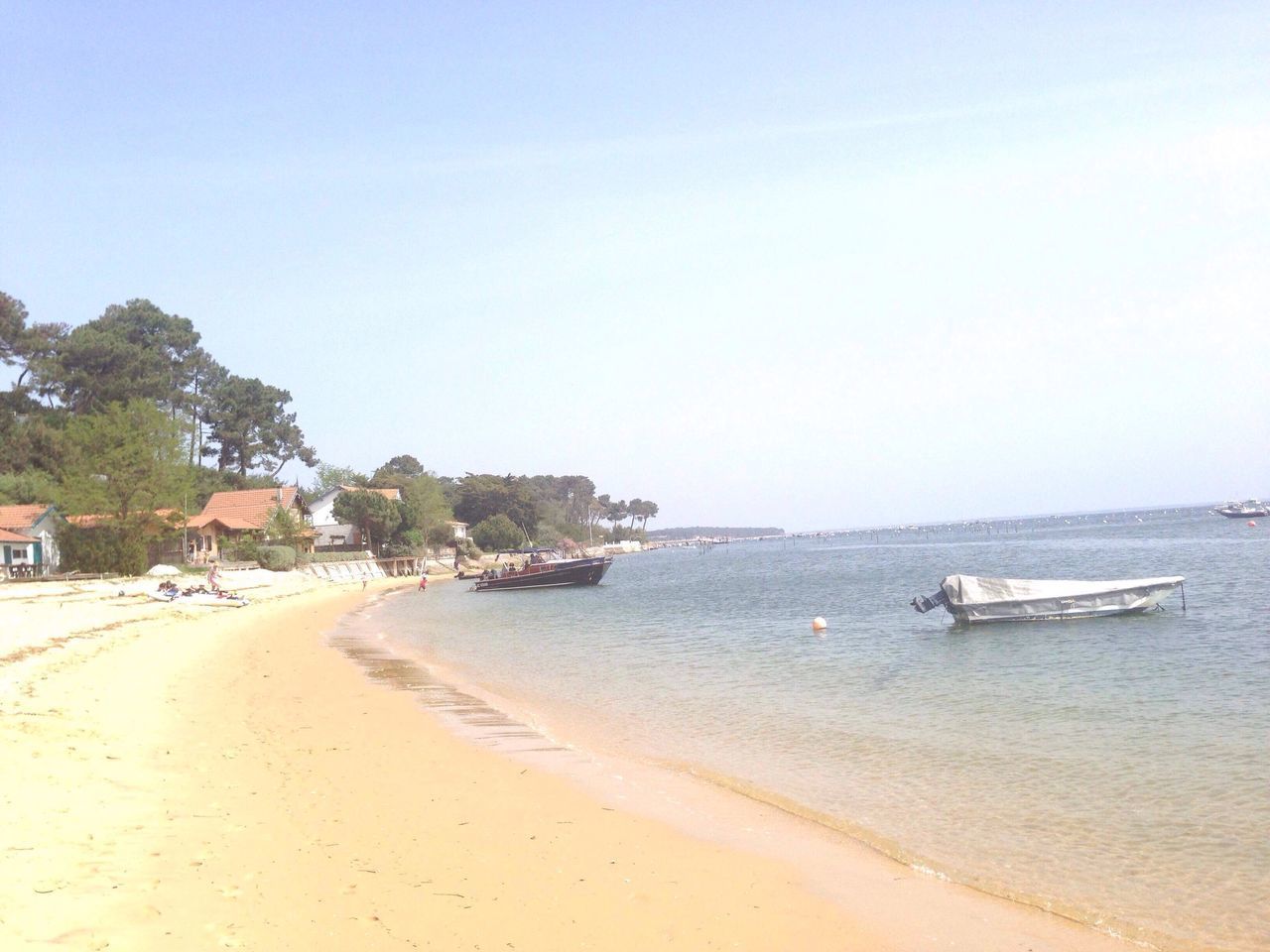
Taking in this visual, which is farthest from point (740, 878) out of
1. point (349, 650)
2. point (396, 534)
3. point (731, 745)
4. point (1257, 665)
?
point (396, 534)

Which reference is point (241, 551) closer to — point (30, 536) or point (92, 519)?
point (30, 536)

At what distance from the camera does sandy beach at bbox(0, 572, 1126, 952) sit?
5.68 m

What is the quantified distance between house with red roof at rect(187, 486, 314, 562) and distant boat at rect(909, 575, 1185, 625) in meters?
47.4

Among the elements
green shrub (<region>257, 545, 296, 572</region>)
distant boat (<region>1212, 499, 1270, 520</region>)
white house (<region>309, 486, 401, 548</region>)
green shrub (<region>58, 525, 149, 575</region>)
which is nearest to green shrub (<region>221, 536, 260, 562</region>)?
green shrub (<region>257, 545, 296, 572</region>)

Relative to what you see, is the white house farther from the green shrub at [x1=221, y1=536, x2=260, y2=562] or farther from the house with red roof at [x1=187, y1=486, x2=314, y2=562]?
the green shrub at [x1=221, y1=536, x2=260, y2=562]

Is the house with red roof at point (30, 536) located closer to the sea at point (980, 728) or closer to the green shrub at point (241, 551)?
the green shrub at point (241, 551)

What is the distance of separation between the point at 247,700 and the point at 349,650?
33.0 feet

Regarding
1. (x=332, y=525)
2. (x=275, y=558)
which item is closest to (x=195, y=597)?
(x=275, y=558)

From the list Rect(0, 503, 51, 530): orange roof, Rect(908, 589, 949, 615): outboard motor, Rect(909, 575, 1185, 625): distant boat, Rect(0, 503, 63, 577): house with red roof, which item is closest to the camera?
Rect(909, 575, 1185, 625): distant boat

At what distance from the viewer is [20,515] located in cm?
4750

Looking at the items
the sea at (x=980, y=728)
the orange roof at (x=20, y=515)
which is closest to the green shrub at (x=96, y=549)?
the orange roof at (x=20, y=515)

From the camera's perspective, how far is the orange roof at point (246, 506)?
216ft

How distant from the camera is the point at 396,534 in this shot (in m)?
83.9

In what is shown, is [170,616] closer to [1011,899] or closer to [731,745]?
[731,745]
